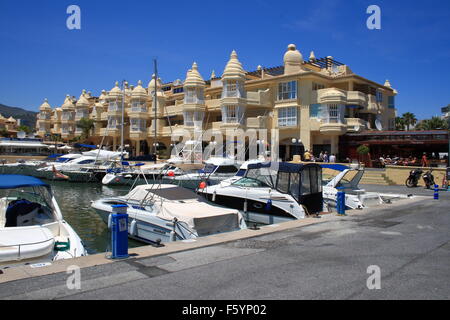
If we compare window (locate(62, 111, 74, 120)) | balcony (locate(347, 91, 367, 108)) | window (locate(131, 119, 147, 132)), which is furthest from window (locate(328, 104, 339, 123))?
window (locate(62, 111, 74, 120))

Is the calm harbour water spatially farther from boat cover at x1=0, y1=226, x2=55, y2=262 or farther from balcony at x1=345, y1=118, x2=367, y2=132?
balcony at x1=345, y1=118, x2=367, y2=132

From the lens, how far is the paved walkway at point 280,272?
591 cm

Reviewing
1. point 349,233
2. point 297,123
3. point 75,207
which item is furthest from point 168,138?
point 349,233

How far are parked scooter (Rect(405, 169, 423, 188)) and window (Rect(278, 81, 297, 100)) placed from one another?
1685cm

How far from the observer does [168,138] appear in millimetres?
53219

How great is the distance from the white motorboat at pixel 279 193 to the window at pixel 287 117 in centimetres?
2555

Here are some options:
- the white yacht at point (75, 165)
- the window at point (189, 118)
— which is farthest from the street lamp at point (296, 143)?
the white yacht at point (75, 165)

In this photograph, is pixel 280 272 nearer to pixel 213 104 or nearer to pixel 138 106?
pixel 213 104

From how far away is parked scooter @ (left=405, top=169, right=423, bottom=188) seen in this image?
2780 centimetres

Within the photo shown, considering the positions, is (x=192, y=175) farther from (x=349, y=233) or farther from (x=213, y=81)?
(x=213, y=81)

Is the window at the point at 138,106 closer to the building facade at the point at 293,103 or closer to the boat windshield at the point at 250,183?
the building facade at the point at 293,103

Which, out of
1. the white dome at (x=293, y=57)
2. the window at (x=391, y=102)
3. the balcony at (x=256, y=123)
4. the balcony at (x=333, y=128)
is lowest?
the balcony at (x=333, y=128)

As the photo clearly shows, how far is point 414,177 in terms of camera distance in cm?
2775
